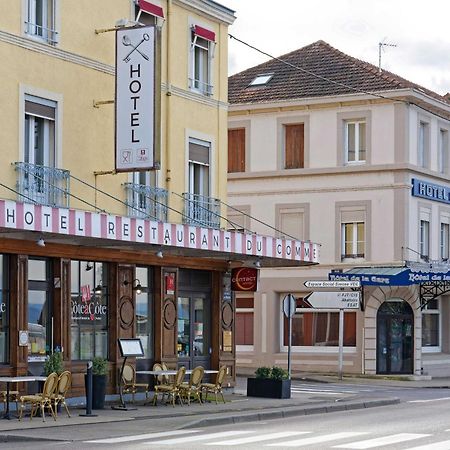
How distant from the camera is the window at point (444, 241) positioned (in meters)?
44.1

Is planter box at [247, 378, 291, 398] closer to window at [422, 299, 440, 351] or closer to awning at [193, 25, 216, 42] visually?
awning at [193, 25, 216, 42]

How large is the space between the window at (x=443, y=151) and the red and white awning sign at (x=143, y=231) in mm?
16107

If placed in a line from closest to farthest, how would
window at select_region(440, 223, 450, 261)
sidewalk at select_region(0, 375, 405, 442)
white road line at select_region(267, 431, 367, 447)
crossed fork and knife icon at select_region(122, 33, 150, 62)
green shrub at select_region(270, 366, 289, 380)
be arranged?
white road line at select_region(267, 431, 367, 447) < sidewalk at select_region(0, 375, 405, 442) < crossed fork and knife icon at select_region(122, 33, 150, 62) < green shrub at select_region(270, 366, 289, 380) < window at select_region(440, 223, 450, 261)

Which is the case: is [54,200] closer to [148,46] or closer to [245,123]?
[148,46]

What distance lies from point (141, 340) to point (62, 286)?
3.32 metres

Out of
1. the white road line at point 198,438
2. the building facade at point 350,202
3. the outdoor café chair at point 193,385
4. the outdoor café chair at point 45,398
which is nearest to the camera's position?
the white road line at point 198,438

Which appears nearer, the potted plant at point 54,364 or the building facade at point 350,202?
the potted plant at point 54,364

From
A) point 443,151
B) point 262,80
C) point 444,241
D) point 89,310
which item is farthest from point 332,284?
point 89,310

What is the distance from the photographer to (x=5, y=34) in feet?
74.2

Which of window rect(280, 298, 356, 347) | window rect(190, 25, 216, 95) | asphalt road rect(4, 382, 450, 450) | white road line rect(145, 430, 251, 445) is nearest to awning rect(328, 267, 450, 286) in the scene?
window rect(280, 298, 356, 347)

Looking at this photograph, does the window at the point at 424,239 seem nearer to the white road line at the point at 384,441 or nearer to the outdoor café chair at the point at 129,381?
the outdoor café chair at the point at 129,381

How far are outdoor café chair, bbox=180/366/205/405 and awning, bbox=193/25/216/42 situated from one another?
26.1 ft

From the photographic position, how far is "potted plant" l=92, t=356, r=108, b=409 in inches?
931

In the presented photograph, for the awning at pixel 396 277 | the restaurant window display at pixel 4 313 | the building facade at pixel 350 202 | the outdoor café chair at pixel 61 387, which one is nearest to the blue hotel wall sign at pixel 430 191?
the building facade at pixel 350 202
